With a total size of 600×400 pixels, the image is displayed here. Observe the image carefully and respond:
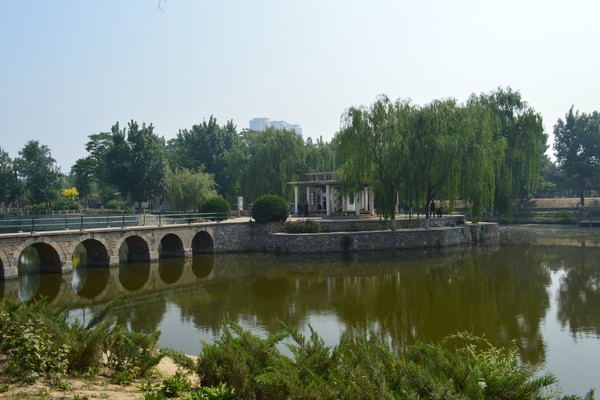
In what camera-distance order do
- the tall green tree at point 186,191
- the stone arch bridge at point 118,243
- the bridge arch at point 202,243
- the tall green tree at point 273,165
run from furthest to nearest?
the tall green tree at point 273,165 < the tall green tree at point 186,191 < the bridge arch at point 202,243 < the stone arch bridge at point 118,243

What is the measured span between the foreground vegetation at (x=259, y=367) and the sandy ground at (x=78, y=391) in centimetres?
12

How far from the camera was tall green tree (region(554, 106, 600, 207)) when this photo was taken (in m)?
55.0

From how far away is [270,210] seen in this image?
31094 millimetres

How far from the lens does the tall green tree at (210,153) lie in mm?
54750

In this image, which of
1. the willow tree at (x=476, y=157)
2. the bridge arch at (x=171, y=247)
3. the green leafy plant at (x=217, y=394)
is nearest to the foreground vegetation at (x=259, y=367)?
the green leafy plant at (x=217, y=394)

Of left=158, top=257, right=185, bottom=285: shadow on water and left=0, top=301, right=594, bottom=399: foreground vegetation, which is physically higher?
left=0, top=301, right=594, bottom=399: foreground vegetation

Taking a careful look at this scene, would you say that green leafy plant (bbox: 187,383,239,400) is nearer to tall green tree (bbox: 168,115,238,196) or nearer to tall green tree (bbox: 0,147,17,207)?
tall green tree (bbox: 168,115,238,196)

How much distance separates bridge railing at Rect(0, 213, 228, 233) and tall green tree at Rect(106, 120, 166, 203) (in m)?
15.1

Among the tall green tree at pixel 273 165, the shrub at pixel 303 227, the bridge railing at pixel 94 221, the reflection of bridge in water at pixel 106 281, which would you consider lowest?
the reflection of bridge in water at pixel 106 281

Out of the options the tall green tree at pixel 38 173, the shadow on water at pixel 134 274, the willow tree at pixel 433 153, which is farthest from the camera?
the tall green tree at pixel 38 173

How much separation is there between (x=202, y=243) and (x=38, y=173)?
93.2 ft

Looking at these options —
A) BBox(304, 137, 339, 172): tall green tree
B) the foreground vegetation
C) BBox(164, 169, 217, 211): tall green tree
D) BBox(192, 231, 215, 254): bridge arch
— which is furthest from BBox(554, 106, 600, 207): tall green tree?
the foreground vegetation

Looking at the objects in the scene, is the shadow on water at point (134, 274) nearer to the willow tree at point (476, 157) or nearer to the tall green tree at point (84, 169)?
the willow tree at point (476, 157)

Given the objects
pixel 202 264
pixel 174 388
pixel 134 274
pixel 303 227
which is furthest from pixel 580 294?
pixel 134 274
